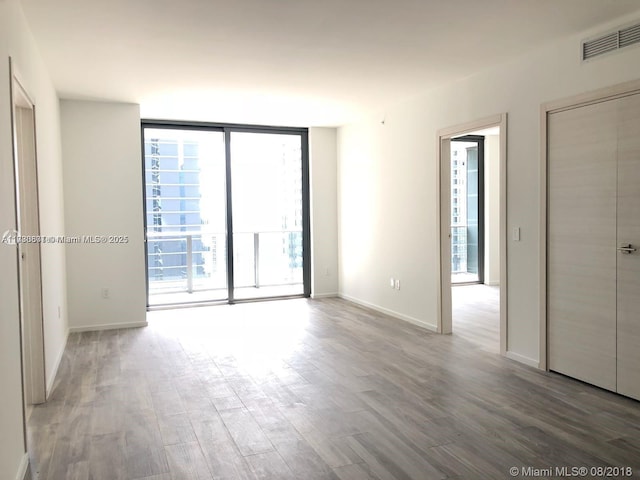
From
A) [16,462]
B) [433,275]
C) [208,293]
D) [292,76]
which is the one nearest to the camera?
[16,462]

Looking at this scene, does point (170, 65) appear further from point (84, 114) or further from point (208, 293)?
point (208, 293)

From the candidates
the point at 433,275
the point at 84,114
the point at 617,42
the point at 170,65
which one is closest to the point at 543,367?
the point at 433,275

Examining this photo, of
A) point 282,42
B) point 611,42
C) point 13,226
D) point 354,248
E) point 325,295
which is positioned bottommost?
point 325,295

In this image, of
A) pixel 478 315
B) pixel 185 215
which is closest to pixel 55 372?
pixel 185 215

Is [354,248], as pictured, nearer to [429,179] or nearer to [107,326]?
[429,179]

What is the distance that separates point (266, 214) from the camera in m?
7.40

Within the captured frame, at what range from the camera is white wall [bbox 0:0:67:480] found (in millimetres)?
2248

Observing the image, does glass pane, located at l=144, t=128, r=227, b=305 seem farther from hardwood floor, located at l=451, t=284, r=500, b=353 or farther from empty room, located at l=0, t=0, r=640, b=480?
hardwood floor, located at l=451, t=284, r=500, b=353

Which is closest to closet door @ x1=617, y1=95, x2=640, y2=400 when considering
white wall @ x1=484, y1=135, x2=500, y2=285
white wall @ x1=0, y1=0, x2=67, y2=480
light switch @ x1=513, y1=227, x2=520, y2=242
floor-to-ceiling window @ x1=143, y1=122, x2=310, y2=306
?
light switch @ x1=513, y1=227, x2=520, y2=242

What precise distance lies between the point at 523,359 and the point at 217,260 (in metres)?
4.44

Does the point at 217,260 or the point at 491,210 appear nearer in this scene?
the point at 217,260

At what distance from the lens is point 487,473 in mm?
2381

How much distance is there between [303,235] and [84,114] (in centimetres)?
327

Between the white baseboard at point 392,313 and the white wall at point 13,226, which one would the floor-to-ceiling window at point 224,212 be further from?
the white wall at point 13,226
